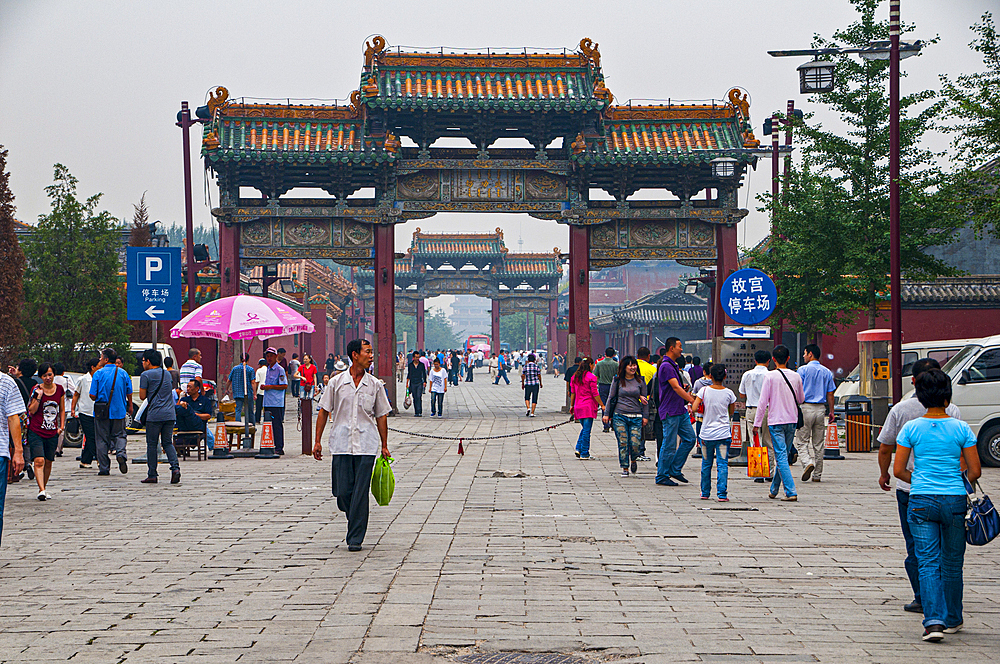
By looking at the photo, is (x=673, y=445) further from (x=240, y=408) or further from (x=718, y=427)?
(x=240, y=408)

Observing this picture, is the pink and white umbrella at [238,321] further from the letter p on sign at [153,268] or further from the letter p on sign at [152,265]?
the letter p on sign at [152,265]

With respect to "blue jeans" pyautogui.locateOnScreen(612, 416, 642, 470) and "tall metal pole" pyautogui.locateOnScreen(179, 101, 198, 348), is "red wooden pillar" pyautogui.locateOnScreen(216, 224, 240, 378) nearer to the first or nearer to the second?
"tall metal pole" pyautogui.locateOnScreen(179, 101, 198, 348)

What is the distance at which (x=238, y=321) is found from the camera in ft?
53.9

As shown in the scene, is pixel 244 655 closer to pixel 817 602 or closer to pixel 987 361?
pixel 817 602

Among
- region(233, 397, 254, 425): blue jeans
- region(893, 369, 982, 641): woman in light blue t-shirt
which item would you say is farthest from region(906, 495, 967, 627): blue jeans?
region(233, 397, 254, 425): blue jeans

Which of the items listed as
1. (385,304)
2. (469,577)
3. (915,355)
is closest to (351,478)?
(469,577)

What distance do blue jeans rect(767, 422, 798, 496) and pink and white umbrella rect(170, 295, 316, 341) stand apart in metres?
8.11

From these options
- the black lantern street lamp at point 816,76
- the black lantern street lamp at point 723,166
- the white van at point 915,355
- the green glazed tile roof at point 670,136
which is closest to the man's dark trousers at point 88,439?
the black lantern street lamp at point 816,76

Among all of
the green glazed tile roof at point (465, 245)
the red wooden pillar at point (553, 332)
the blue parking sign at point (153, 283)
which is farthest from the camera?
the red wooden pillar at point (553, 332)

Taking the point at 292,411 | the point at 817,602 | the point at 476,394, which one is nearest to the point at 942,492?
the point at 817,602

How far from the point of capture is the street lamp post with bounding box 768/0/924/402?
15609 millimetres

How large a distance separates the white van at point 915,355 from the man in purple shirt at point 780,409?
28.8ft

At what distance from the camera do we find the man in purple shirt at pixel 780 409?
11.5m

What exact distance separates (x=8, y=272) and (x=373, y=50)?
10.5 metres
